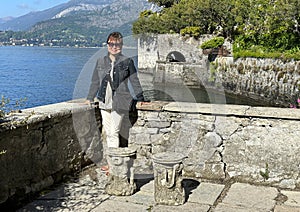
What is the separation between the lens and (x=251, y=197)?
437cm

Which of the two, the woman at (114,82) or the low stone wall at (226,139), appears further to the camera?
the woman at (114,82)

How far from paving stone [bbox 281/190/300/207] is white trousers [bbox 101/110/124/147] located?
1.93 metres

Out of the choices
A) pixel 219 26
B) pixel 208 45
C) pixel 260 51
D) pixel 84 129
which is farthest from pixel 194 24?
pixel 84 129

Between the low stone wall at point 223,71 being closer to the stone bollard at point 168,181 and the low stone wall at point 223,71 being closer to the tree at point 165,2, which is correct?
the tree at point 165,2

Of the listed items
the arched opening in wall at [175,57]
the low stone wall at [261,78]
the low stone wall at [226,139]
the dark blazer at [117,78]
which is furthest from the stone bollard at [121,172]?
the arched opening in wall at [175,57]

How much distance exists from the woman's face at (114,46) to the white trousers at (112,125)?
2.26ft

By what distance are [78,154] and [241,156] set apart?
1926 millimetres

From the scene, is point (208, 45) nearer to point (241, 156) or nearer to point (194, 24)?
point (194, 24)

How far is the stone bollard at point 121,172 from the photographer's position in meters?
4.39

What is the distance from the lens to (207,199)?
4.30 metres

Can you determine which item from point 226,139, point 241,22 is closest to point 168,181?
point 226,139

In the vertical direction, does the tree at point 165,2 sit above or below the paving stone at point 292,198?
above

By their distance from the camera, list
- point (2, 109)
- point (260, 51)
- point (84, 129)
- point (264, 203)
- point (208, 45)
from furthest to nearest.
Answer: point (208, 45), point (260, 51), point (84, 129), point (264, 203), point (2, 109)

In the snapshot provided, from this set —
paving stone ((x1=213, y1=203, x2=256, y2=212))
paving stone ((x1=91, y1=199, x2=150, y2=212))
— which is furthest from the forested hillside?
paving stone ((x1=91, y1=199, x2=150, y2=212))
